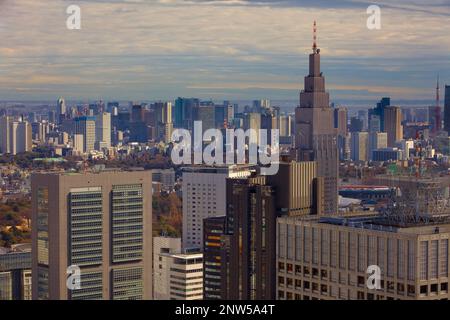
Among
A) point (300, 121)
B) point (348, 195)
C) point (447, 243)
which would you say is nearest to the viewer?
point (447, 243)

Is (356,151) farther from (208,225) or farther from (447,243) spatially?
(447,243)

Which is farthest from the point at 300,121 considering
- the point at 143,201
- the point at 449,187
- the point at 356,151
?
the point at 449,187

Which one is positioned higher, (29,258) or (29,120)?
(29,120)

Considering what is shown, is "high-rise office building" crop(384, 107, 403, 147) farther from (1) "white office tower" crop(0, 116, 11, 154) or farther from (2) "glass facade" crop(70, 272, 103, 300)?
(2) "glass facade" crop(70, 272, 103, 300)

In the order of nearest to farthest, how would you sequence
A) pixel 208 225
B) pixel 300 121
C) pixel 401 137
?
1. pixel 208 225
2. pixel 300 121
3. pixel 401 137

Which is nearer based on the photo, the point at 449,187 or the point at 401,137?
the point at 449,187

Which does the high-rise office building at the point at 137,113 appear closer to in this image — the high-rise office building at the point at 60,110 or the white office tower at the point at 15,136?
the high-rise office building at the point at 60,110
